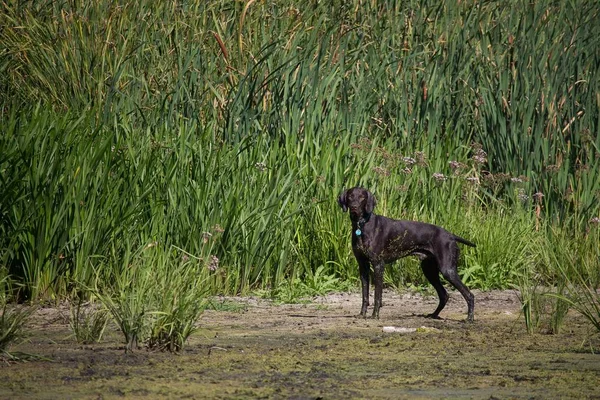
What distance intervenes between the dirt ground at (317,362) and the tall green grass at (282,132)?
3.43 ft

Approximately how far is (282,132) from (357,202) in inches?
105

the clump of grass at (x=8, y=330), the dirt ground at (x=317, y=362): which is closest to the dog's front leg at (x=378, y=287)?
the dirt ground at (x=317, y=362)

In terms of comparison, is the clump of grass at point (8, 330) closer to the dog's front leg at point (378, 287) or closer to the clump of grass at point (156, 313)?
the clump of grass at point (156, 313)

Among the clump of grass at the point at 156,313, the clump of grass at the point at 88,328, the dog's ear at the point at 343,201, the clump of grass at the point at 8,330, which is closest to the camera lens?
Answer: the clump of grass at the point at 8,330

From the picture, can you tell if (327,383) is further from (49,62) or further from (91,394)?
(49,62)

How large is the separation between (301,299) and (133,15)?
163 inches

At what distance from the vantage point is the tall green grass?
876 cm

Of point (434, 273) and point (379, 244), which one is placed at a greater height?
point (379, 244)

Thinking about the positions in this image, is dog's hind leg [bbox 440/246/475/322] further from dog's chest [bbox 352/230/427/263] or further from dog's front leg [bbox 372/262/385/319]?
dog's front leg [bbox 372/262/385/319]

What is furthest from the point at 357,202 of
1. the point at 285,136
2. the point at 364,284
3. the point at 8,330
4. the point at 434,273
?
the point at 8,330

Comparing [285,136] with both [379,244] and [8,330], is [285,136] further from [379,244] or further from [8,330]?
[8,330]

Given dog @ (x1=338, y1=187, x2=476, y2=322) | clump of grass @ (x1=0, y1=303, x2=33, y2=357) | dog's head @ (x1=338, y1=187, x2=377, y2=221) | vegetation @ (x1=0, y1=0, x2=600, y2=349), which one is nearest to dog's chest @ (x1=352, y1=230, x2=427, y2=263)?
dog @ (x1=338, y1=187, x2=476, y2=322)

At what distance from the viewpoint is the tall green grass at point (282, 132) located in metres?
8.76

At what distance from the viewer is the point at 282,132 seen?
433 inches
